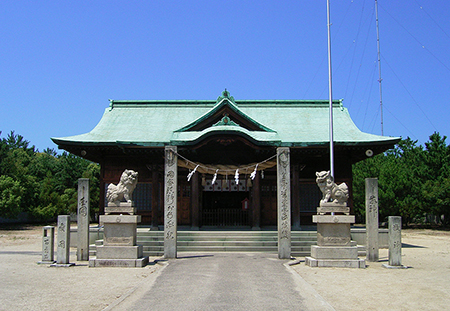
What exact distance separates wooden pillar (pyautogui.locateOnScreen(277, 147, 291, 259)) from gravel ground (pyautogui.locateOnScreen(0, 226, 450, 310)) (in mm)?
845

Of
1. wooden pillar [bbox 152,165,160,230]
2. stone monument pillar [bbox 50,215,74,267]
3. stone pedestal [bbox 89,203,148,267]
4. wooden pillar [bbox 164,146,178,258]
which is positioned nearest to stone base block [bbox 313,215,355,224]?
wooden pillar [bbox 164,146,178,258]

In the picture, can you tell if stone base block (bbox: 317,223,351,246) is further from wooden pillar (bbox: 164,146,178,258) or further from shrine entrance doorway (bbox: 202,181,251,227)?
shrine entrance doorway (bbox: 202,181,251,227)

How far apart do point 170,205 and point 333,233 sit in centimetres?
590

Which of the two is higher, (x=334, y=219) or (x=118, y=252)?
(x=334, y=219)

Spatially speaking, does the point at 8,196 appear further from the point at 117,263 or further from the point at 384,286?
the point at 384,286

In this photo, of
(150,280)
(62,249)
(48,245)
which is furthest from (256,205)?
(150,280)

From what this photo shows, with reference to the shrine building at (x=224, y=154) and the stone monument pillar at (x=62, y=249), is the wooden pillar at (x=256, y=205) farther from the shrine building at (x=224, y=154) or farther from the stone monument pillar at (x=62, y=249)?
the stone monument pillar at (x=62, y=249)

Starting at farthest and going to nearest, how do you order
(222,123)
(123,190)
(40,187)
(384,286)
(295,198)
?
(40,187)
(295,198)
(222,123)
(123,190)
(384,286)

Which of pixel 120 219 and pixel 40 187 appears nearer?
pixel 120 219

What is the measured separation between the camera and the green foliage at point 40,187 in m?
30.3

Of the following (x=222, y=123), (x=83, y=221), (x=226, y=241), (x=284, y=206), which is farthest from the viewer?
(x=222, y=123)

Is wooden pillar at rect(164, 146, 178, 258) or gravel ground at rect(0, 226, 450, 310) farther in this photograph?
wooden pillar at rect(164, 146, 178, 258)

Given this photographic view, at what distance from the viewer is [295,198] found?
19.8m

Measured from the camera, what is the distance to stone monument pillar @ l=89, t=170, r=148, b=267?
12453mm
